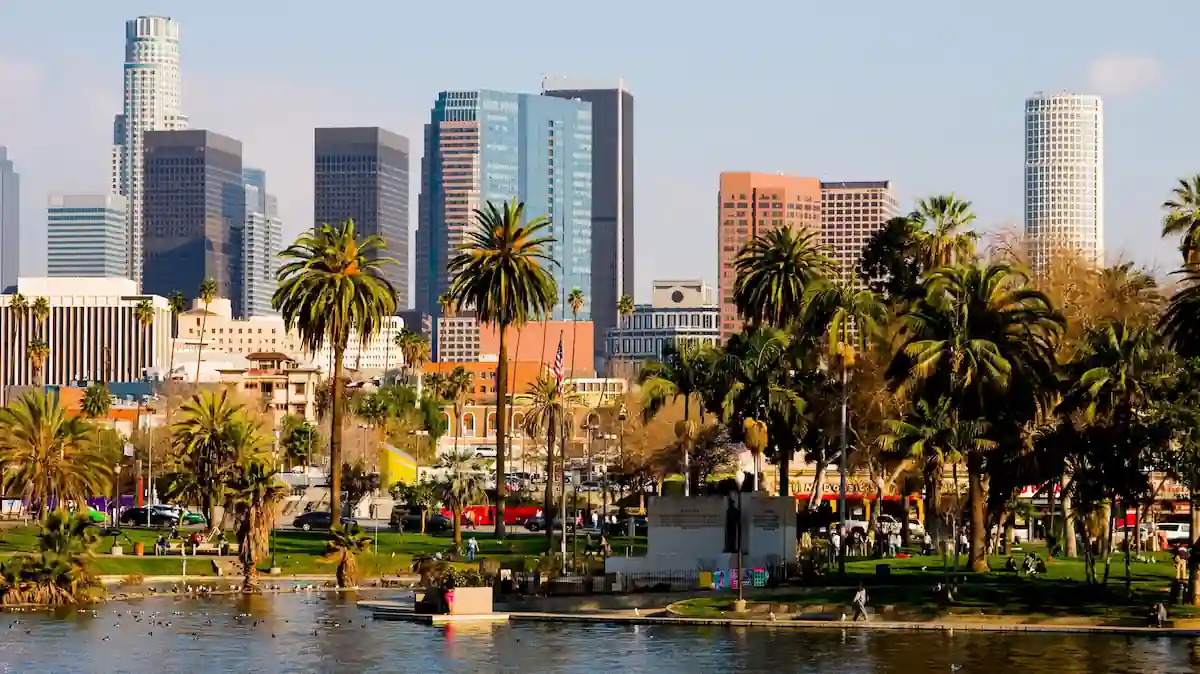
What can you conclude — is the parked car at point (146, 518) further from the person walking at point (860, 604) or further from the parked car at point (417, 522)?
the person walking at point (860, 604)

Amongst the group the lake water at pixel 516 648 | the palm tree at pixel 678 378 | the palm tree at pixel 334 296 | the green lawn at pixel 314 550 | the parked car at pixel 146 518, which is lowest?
the lake water at pixel 516 648

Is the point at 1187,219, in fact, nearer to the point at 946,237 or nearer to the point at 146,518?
the point at 946,237

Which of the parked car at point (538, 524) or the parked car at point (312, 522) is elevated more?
the parked car at point (312, 522)

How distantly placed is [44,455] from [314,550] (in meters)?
16.4

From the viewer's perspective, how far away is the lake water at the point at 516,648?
218 feet

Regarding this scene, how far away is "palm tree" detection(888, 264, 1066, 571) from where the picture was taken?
91375 millimetres

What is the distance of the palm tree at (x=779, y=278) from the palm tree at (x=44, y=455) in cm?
4122

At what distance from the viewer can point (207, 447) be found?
4847 inches

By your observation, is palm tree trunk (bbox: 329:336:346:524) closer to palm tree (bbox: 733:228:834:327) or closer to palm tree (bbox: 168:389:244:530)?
palm tree (bbox: 168:389:244:530)

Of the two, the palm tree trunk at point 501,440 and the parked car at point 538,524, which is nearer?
the palm tree trunk at point 501,440

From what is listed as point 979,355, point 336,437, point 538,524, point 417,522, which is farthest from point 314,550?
point 979,355

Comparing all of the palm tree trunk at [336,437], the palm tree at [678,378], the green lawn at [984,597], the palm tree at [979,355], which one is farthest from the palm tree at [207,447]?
the palm tree at [979,355]

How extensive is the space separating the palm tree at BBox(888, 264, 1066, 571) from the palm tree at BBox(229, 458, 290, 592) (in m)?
33.0

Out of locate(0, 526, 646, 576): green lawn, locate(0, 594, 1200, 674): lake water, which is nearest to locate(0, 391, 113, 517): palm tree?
locate(0, 526, 646, 576): green lawn
